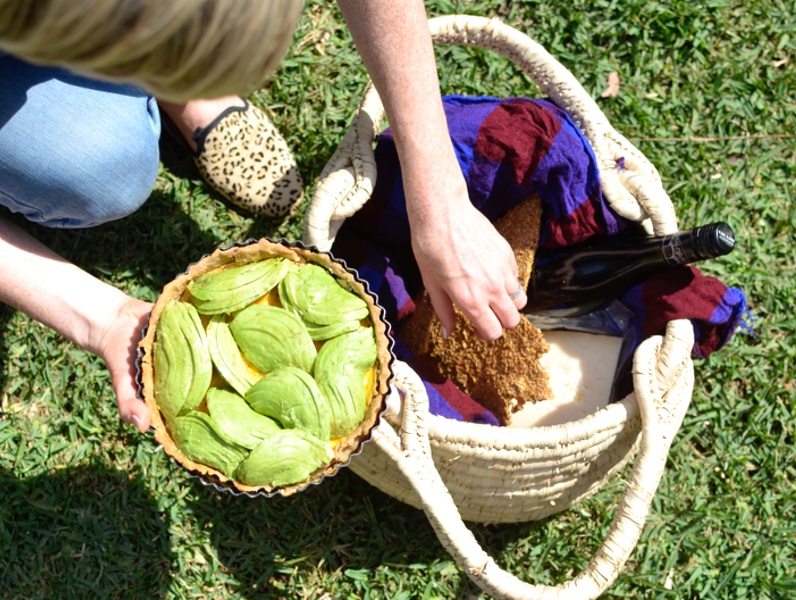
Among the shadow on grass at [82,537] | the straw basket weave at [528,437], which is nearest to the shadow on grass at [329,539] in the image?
the shadow on grass at [82,537]

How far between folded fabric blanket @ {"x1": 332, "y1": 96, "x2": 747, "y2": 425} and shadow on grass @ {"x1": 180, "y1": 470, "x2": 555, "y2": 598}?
0.54 m

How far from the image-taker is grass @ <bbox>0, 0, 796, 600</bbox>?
230 centimetres

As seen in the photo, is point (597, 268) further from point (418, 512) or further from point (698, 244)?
point (418, 512)

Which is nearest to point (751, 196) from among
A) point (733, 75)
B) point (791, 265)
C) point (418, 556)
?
point (791, 265)

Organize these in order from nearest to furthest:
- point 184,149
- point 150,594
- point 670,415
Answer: point 670,415
point 150,594
point 184,149

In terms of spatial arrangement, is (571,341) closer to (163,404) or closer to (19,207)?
(163,404)

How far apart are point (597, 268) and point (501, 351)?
1.23 feet

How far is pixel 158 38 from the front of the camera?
0.95 metres

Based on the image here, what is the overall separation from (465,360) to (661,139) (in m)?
1.24

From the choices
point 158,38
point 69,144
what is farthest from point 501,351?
point 158,38

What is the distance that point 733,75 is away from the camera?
280cm

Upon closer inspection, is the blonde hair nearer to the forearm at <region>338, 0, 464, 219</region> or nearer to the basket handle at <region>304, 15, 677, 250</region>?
the forearm at <region>338, 0, 464, 219</region>

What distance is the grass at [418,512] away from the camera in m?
2.30

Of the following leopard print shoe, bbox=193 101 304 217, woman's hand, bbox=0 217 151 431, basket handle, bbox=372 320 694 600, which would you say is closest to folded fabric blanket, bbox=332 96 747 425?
basket handle, bbox=372 320 694 600
